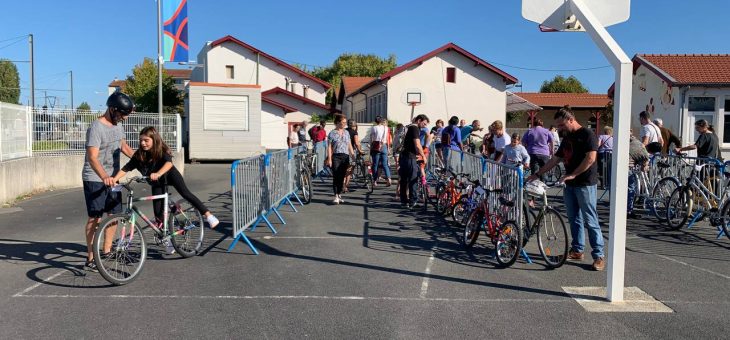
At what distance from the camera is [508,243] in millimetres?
6504

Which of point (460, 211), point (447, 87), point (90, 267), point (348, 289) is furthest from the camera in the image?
point (447, 87)

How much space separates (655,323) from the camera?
470 centimetres

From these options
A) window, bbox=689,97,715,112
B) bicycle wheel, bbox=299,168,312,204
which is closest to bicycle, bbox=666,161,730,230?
bicycle wheel, bbox=299,168,312,204

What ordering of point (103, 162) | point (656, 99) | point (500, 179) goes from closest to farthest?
1. point (103, 162)
2. point (500, 179)
3. point (656, 99)

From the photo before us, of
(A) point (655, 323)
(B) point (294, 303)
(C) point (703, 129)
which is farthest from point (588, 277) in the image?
(C) point (703, 129)

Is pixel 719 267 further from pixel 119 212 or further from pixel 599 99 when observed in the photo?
pixel 599 99

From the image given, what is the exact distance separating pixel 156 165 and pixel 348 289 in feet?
8.55

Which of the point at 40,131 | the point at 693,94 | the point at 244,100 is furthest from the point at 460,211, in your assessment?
the point at 693,94

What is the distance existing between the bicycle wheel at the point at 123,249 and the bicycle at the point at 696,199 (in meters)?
7.50

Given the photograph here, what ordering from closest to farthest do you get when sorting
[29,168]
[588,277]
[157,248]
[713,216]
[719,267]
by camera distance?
1. [588,277]
2. [719,267]
3. [157,248]
4. [713,216]
5. [29,168]

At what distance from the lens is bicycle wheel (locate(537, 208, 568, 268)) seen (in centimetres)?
636

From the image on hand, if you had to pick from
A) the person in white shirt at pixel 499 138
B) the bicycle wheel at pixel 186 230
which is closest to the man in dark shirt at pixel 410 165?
the person in white shirt at pixel 499 138

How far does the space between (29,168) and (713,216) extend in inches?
514

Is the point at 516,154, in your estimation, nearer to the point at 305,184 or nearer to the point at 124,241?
the point at 305,184
